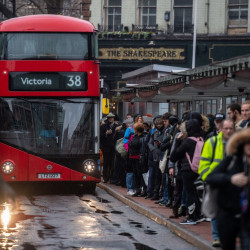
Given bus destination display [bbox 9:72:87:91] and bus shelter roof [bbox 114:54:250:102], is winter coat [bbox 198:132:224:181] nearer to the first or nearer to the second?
bus shelter roof [bbox 114:54:250:102]

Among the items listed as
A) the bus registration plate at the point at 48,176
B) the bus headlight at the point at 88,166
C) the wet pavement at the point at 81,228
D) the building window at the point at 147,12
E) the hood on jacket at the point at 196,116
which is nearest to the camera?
the wet pavement at the point at 81,228

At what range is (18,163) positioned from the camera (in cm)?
1845

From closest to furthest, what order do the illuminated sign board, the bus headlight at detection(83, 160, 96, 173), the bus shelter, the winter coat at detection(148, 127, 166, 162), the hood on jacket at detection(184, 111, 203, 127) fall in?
1. the hood on jacket at detection(184, 111, 203, 127)
2. the bus shelter
3. the winter coat at detection(148, 127, 166, 162)
4. the bus headlight at detection(83, 160, 96, 173)
5. the illuminated sign board

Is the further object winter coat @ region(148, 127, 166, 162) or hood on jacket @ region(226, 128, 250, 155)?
winter coat @ region(148, 127, 166, 162)

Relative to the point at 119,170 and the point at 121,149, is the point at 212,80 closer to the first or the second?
the point at 121,149

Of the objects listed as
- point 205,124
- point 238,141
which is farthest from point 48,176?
point 238,141

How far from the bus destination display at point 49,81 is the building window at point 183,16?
2230 centimetres

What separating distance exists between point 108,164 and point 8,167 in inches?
191

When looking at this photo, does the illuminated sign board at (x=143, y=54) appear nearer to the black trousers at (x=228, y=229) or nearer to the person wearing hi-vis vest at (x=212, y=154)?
the person wearing hi-vis vest at (x=212, y=154)

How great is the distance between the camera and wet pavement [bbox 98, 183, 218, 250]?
1073cm

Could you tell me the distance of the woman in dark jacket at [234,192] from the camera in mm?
6492

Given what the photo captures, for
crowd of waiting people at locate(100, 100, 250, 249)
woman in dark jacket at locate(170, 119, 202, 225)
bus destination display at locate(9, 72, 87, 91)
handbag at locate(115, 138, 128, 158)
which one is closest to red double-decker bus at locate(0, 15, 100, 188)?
bus destination display at locate(9, 72, 87, 91)

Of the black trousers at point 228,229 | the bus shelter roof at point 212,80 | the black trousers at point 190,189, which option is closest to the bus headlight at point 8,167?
the bus shelter roof at point 212,80

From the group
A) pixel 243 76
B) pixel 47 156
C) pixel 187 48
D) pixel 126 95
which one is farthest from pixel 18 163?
pixel 187 48
